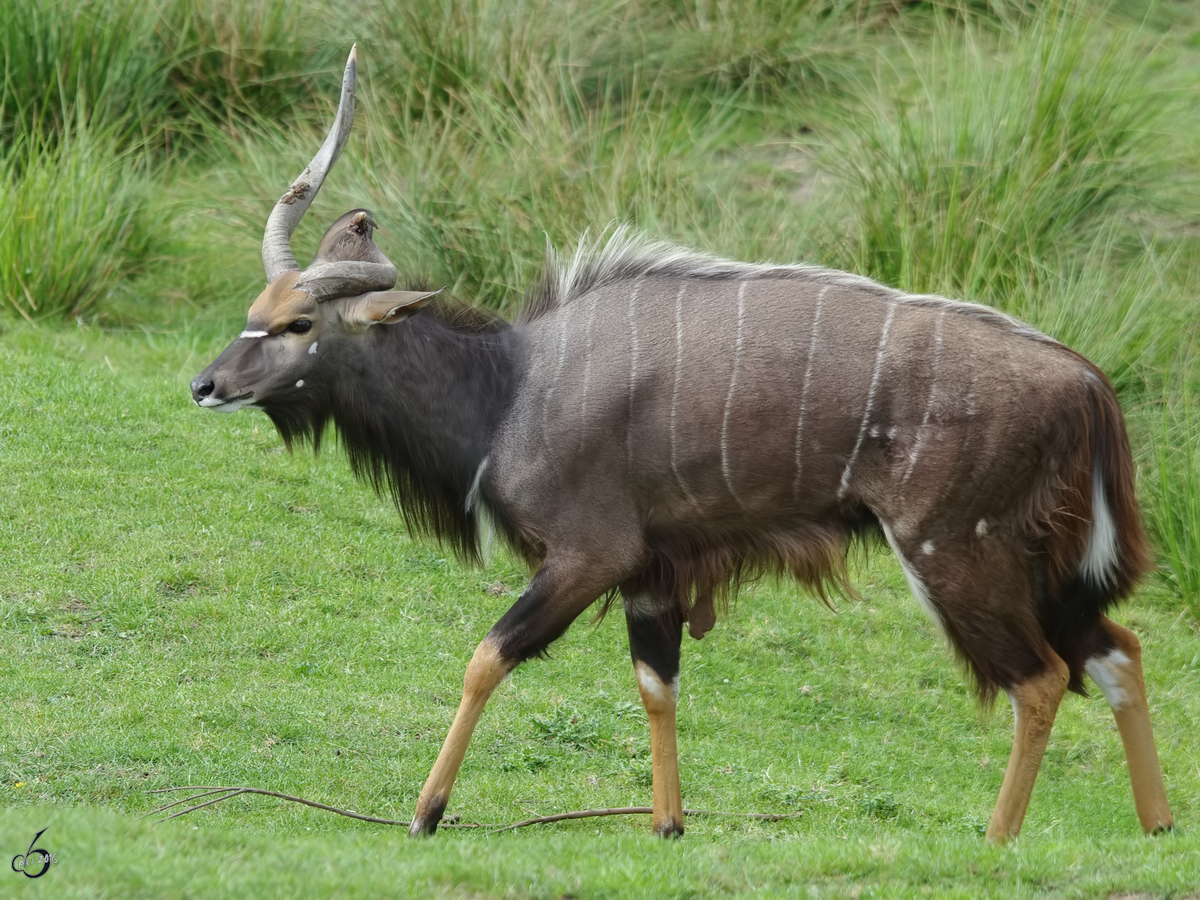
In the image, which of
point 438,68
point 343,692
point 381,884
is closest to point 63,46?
point 438,68

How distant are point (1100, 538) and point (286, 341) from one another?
258cm

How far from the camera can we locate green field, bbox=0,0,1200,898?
463 centimetres

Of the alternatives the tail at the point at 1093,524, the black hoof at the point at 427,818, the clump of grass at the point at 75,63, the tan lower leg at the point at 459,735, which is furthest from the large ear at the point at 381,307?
the clump of grass at the point at 75,63

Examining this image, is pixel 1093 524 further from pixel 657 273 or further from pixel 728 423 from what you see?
pixel 657 273

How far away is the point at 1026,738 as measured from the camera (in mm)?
4516

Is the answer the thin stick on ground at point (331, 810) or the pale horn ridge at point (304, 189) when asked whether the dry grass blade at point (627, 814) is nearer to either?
the thin stick on ground at point (331, 810)

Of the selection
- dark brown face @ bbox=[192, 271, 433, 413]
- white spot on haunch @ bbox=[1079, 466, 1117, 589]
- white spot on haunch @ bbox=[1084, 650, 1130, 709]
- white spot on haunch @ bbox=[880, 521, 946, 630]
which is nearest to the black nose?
dark brown face @ bbox=[192, 271, 433, 413]

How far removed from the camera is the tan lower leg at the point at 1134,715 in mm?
4781

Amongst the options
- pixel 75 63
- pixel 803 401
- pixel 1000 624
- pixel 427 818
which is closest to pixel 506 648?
pixel 427 818

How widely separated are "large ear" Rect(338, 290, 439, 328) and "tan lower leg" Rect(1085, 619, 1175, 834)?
2.40 metres

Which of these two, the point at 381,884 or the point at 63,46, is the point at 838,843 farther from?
the point at 63,46

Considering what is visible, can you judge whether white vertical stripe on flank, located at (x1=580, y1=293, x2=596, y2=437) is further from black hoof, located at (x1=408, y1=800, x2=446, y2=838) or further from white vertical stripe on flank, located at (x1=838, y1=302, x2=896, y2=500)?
black hoof, located at (x1=408, y1=800, x2=446, y2=838)

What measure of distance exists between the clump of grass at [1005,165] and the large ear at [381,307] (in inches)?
149

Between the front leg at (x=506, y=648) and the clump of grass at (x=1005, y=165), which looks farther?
the clump of grass at (x=1005, y=165)
